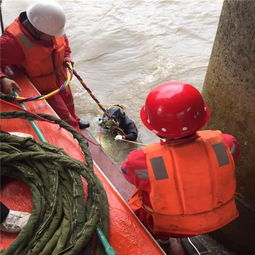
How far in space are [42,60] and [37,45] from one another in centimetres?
15

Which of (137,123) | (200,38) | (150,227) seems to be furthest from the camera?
(200,38)

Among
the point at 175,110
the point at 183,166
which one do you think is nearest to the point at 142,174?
the point at 183,166

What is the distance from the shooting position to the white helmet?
2705mm

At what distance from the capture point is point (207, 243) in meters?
3.31

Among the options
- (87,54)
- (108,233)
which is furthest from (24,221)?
(87,54)

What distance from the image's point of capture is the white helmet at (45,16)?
2705 millimetres

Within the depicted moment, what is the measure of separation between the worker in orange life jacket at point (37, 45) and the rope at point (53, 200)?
989 mm

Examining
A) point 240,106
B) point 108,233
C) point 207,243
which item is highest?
point 240,106

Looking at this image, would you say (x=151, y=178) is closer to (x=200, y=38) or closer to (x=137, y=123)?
(x=137, y=123)

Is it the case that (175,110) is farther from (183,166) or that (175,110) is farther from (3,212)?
(3,212)

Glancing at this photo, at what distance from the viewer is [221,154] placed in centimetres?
175

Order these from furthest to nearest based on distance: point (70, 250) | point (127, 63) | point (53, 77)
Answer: point (127, 63)
point (53, 77)
point (70, 250)

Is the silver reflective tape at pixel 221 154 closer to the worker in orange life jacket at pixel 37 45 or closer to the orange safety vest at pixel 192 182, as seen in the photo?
the orange safety vest at pixel 192 182

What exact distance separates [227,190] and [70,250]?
934 mm
